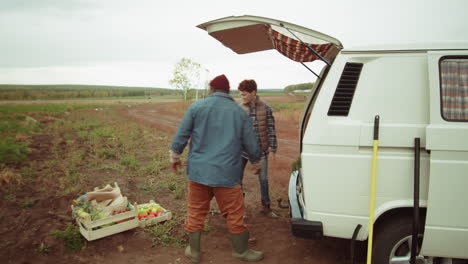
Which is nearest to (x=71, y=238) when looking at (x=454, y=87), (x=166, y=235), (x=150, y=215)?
(x=150, y=215)

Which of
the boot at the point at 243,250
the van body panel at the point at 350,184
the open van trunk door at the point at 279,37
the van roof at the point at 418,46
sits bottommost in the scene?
the boot at the point at 243,250

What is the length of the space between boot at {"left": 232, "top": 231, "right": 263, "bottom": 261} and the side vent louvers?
1.79 m

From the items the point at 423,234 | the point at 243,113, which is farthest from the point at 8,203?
the point at 423,234

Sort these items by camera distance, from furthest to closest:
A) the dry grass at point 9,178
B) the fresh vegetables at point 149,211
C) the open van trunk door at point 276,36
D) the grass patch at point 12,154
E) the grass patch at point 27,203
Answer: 1. the grass patch at point 12,154
2. the dry grass at point 9,178
3. the grass patch at point 27,203
4. the fresh vegetables at point 149,211
5. the open van trunk door at point 276,36

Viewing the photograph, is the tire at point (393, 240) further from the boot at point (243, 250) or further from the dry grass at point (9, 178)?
the dry grass at point (9, 178)

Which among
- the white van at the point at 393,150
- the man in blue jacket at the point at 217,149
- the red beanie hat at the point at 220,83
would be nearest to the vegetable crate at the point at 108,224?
the man in blue jacket at the point at 217,149

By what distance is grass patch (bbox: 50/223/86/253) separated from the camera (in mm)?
4180

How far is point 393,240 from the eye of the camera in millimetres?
3014

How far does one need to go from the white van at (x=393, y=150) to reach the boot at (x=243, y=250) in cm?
85

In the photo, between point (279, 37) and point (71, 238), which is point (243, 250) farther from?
point (279, 37)

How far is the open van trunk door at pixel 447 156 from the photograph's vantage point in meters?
2.69

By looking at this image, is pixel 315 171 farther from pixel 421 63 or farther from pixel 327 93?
pixel 421 63

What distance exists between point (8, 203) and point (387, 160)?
6.20m

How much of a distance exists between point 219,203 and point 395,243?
184 centimetres
